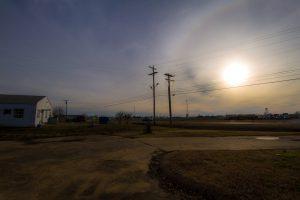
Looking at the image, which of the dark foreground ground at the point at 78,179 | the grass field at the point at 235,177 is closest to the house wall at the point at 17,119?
the dark foreground ground at the point at 78,179

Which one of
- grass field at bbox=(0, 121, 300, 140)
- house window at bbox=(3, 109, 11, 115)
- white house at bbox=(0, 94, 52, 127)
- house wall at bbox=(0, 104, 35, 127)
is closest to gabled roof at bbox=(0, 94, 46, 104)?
white house at bbox=(0, 94, 52, 127)

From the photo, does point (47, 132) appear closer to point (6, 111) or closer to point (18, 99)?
point (6, 111)

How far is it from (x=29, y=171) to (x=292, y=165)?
10.2m

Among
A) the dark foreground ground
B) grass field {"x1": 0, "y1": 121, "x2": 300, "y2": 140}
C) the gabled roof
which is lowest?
the dark foreground ground

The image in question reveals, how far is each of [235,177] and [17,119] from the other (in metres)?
37.0

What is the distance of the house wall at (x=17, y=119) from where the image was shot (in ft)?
120

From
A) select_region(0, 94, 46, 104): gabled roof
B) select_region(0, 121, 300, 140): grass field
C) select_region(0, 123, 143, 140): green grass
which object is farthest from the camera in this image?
select_region(0, 94, 46, 104): gabled roof

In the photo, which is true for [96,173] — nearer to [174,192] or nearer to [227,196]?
[174,192]

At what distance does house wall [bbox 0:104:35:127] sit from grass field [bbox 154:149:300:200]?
106ft

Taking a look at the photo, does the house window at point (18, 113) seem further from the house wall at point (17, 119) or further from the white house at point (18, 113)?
the house wall at point (17, 119)

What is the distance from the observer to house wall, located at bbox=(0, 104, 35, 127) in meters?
36.6

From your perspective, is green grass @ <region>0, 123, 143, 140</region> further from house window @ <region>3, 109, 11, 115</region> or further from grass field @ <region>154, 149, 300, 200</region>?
grass field @ <region>154, 149, 300, 200</region>

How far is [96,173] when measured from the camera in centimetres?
884

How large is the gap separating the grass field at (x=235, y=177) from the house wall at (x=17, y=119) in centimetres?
3227
